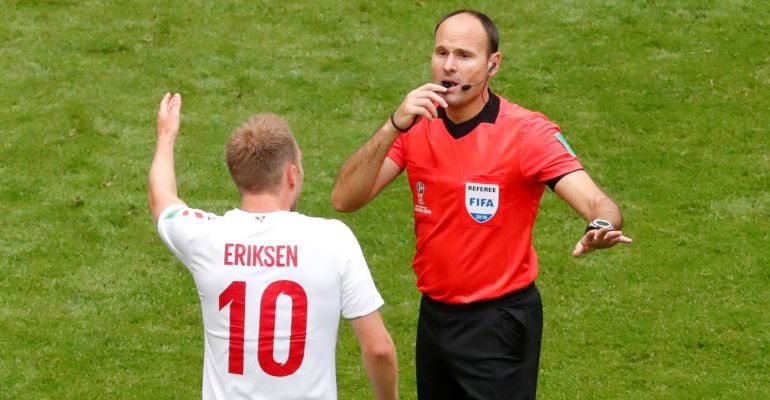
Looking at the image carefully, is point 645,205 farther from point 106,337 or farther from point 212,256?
point 212,256

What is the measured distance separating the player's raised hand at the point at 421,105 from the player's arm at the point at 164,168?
1.07 meters

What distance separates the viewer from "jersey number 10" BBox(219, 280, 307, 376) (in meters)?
5.14

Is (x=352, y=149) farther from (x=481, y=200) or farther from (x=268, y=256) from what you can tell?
(x=268, y=256)

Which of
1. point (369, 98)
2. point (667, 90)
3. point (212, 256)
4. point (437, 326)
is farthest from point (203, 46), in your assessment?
point (212, 256)

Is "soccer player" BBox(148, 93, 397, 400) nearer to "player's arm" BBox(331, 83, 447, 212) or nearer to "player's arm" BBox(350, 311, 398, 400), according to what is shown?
"player's arm" BBox(350, 311, 398, 400)

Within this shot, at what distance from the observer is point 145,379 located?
9070mm

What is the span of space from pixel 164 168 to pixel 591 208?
198cm

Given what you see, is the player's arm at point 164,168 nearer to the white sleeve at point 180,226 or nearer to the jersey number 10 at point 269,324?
the white sleeve at point 180,226

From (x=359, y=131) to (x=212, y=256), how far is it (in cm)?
738

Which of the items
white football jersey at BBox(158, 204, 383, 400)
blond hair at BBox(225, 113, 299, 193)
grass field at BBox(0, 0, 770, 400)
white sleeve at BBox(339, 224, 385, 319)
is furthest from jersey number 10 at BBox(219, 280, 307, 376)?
grass field at BBox(0, 0, 770, 400)

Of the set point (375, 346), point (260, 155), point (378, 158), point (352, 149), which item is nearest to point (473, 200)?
point (378, 158)

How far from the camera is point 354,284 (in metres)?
5.20

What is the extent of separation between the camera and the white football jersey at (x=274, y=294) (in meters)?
5.13

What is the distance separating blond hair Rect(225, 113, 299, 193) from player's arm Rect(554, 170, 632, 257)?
1.40m
